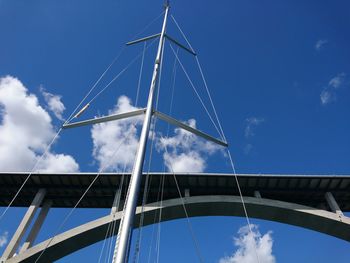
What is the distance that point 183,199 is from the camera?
18016mm

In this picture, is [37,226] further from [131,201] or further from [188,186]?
[131,201]

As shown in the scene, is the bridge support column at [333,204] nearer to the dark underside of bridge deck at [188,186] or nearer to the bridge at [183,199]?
the bridge at [183,199]

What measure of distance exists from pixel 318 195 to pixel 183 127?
16.2 meters

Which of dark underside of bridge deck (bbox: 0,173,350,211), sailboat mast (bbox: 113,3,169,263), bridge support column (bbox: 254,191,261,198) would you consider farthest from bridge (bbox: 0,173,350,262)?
sailboat mast (bbox: 113,3,169,263)

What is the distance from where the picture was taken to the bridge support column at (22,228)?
16.1 m

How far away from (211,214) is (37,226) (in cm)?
1191

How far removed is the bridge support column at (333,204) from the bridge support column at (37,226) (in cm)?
2000

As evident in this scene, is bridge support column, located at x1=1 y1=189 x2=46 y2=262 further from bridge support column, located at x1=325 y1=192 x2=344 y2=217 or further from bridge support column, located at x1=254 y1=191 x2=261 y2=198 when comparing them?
bridge support column, located at x1=325 y1=192 x2=344 y2=217

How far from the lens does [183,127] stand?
8953mm

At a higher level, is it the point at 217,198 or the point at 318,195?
the point at 318,195

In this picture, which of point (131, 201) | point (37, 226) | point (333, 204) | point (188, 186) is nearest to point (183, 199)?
point (188, 186)

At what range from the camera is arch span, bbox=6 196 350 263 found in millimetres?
16688

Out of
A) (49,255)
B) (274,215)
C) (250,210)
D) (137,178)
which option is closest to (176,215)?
(250,210)

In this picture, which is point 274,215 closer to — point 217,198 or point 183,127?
point 217,198
